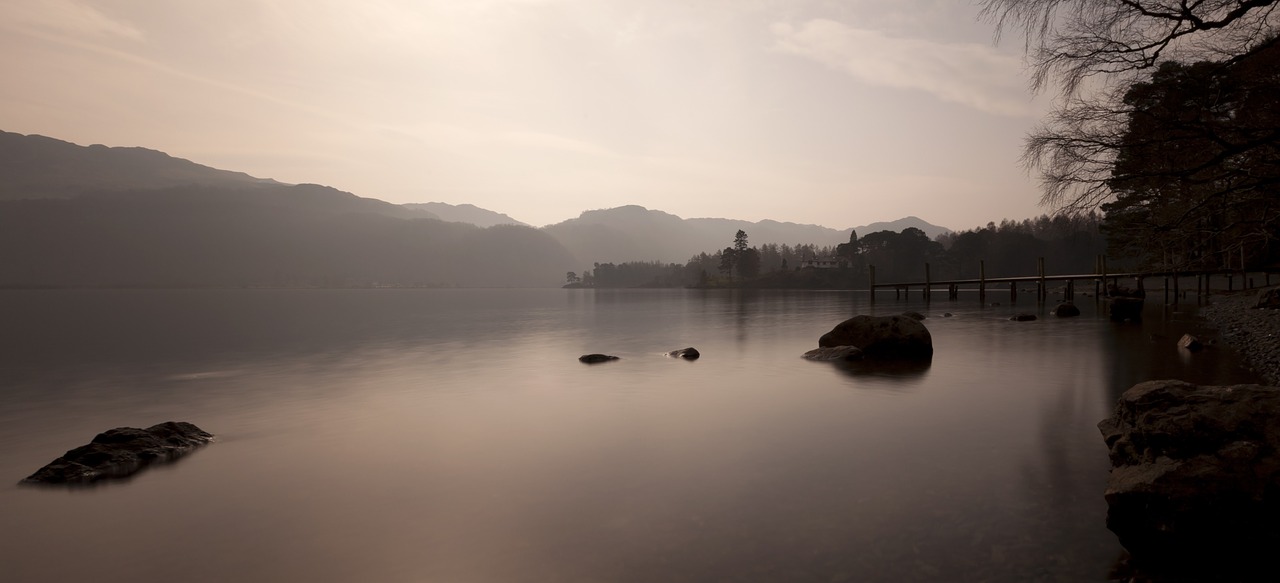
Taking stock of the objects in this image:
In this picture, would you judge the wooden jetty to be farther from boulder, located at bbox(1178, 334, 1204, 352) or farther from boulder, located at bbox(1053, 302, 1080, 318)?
boulder, located at bbox(1053, 302, 1080, 318)

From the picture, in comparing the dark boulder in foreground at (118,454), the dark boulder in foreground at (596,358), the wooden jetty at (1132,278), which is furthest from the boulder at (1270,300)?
the dark boulder in foreground at (118,454)

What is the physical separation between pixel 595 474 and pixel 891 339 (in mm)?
16790

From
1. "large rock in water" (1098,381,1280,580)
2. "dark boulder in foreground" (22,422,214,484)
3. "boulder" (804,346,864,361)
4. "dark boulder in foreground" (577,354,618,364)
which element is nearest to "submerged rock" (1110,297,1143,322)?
"boulder" (804,346,864,361)

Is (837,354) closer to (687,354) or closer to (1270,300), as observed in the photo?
(687,354)

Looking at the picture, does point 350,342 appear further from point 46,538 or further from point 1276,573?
point 1276,573

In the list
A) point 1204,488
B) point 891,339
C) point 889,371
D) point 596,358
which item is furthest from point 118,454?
point 891,339

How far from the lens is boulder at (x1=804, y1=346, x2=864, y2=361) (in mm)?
23484

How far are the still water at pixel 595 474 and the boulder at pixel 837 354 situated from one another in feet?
3.03

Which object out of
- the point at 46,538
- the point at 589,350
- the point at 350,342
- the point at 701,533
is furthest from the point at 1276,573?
the point at 350,342

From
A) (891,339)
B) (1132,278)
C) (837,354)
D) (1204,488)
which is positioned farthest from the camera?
(1132,278)

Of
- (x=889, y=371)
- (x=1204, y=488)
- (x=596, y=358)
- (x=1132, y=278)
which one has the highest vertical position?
(x=1132, y=278)

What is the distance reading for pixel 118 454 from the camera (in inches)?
433

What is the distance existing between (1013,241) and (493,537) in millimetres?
162682

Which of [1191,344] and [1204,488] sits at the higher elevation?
[1204,488]
